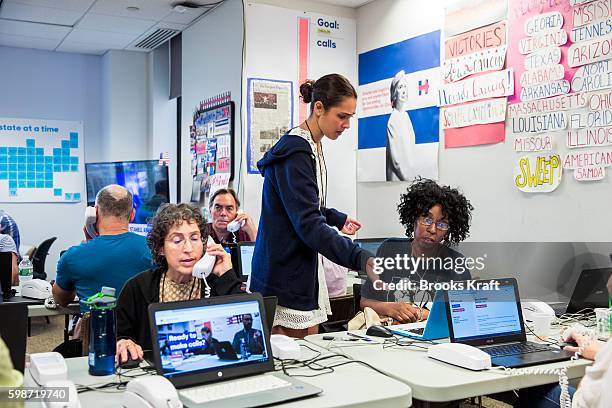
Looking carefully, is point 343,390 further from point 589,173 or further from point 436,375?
point 589,173

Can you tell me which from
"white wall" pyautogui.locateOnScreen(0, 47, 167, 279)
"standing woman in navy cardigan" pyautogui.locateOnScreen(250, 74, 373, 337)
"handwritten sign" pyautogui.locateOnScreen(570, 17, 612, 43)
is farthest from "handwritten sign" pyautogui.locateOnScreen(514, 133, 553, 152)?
"white wall" pyautogui.locateOnScreen(0, 47, 167, 279)

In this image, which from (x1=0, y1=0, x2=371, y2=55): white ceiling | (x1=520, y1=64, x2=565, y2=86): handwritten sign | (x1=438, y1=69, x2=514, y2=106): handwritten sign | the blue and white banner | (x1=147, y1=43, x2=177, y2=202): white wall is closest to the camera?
(x1=520, y1=64, x2=565, y2=86): handwritten sign

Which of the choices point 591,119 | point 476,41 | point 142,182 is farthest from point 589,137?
point 142,182

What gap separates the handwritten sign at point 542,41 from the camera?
3311 millimetres

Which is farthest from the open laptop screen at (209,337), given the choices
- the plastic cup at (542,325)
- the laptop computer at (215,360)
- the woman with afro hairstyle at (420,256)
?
the plastic cup at (542,325)

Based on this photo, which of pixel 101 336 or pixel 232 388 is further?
pixel 101 336

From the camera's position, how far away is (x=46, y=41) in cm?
665

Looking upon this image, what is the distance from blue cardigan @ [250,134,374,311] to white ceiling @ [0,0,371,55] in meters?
2.86

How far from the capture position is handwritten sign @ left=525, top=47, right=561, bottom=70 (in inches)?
131

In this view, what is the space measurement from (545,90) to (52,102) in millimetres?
5781

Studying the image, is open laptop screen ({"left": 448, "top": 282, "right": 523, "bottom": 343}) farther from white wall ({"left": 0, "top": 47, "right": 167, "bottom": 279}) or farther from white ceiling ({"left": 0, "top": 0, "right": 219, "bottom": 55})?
white wall ({"left": 0, "top": 47, "right": 167, "bottom": 279})

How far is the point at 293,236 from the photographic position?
2354mm

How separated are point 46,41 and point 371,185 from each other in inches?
161

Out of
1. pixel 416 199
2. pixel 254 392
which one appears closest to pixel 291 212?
pixel 254 392
